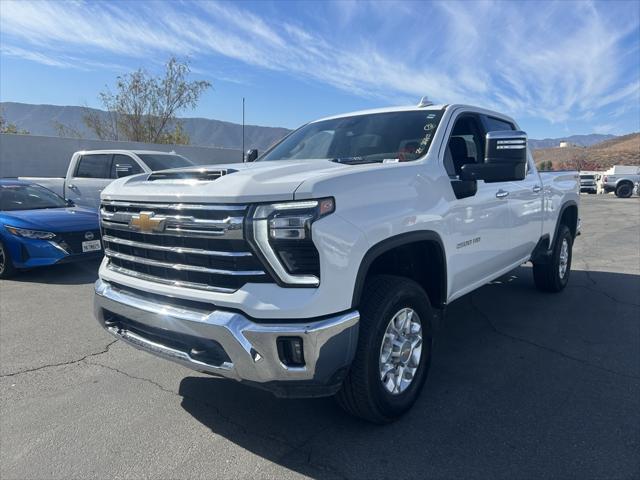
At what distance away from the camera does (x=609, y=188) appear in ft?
94.6

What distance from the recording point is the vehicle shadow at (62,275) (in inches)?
267

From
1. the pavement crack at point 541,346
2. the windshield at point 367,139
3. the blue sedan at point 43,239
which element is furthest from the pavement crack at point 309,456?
the blue sedan at point 43,239

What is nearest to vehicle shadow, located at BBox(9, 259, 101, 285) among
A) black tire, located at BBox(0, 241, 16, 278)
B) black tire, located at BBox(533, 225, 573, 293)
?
black tire, located at BBox(0, 241, 16, 278)

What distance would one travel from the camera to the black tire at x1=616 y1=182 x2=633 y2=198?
28013mm

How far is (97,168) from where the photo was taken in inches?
408

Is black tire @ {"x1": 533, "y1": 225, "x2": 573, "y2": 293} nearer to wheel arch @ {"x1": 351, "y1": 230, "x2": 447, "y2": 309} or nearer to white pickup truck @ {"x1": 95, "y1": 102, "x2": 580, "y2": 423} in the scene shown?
white pickup truck @ {"x1": 95, "y1": 102, "x2": 580, "y2": 423}

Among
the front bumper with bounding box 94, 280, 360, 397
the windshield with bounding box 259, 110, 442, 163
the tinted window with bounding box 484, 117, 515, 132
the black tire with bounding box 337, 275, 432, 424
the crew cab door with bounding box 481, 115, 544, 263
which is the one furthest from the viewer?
the tinted window with bounding box 484, 117, 515, 132

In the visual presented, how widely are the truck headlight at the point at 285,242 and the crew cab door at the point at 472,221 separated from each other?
134 cm

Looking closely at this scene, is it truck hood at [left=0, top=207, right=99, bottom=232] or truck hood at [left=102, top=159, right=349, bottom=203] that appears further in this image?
truck hood at [left=0, top=207, right=99, bottom=232]

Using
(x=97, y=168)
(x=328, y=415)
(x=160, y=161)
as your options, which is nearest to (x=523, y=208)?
(x=328, y=415)

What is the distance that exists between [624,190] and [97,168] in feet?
92.9

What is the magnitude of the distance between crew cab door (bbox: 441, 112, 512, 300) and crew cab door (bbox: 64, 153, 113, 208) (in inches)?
316

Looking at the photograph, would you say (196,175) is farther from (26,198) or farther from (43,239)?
(26,198)

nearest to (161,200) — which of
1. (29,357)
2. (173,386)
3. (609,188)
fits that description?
(173,386)
